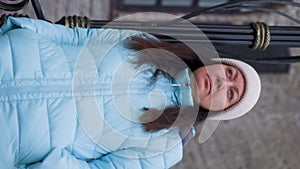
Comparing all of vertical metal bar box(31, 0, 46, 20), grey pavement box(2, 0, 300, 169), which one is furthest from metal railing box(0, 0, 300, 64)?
grey pavement box(2, 0, 300, 169)

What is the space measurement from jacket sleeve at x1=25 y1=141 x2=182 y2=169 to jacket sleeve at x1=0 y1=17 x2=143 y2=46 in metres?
0.22

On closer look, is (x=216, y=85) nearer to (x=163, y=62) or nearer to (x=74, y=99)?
(x=163, y=62)

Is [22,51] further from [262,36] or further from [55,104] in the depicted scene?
[262,36]

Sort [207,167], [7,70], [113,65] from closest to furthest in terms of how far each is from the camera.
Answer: [7,70] < [113,65] < [207,167]

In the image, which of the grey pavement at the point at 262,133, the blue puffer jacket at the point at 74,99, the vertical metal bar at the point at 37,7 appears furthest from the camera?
the grey pavement at the point at 262,133

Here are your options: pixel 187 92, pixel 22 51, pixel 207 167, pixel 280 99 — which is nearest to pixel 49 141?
pixel 22 51

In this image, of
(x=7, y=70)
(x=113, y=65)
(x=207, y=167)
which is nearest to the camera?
(x=7, y=70)

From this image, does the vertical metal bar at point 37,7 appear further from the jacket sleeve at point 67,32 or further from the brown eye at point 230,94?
the brown eye at point 230,94

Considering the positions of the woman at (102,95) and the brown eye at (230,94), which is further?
the brown eye at (230,94)

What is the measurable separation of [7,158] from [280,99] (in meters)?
1.73

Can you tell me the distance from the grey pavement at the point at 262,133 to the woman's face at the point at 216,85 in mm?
1184

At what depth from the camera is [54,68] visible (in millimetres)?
1012

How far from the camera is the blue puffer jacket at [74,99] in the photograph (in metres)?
0.98

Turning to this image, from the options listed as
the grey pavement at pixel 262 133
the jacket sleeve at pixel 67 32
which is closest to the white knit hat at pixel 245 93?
the jacket sleeve at pixel 67 32
